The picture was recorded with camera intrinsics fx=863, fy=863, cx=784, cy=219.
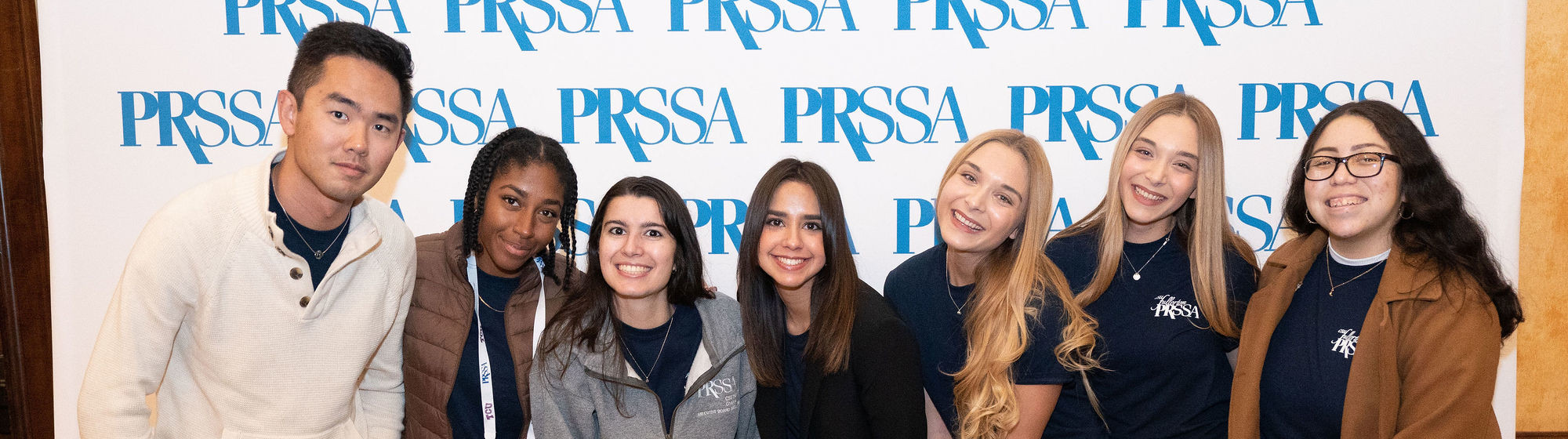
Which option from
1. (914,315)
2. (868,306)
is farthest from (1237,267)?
(868,306)

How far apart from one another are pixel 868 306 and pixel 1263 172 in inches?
74.9

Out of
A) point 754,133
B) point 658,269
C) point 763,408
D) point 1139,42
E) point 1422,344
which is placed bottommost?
point 763,408

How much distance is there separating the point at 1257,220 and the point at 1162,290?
128 centimetres

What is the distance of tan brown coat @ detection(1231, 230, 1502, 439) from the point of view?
2016mm

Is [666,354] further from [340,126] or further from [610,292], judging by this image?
[340,126]

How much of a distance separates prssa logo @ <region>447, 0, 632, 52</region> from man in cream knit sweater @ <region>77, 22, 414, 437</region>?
1.02 m

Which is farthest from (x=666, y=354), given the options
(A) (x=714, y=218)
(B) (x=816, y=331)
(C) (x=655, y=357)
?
(A) (x=714, y=218)

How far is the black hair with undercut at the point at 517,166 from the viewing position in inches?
93.2

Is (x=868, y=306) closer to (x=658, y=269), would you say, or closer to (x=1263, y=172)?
(x=658, y=269)

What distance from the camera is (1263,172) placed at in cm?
328

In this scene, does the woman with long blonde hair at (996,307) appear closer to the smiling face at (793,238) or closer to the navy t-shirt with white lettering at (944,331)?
the navy t-shirt with white lettering at (944,331)

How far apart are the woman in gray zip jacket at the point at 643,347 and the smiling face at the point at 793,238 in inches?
8.8

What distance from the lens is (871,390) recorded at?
2.25 metres

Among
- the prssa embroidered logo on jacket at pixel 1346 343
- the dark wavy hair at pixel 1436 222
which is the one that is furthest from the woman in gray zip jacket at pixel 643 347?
the dark wavy hair at pixel 1436 222
